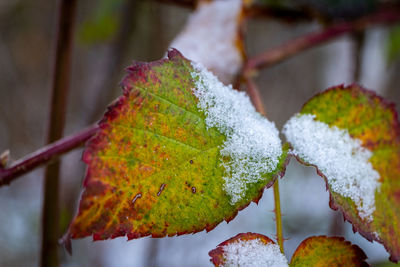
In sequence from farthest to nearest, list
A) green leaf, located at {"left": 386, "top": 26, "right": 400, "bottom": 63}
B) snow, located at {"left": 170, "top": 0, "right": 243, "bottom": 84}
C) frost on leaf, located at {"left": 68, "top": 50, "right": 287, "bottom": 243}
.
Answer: green leaf, located at {"left": 386, "top": 26, "right": 400, "bottom": 63} < snow, located at {"left": 170, "top": 0, "right": 243, "bottom": 84} < frost on leaf, located at {"left": 68, "top": 50, "right": 287, "bottom": 243}

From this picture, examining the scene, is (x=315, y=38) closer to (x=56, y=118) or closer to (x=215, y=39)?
(x=215, y=39)

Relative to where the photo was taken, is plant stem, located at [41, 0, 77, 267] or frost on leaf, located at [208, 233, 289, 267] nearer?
frost on leaf, located at [208, 233, 289, 267]

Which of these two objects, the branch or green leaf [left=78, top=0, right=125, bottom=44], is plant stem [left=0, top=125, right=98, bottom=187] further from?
green leaf [left=78, top=0, right=125, bottom=44]

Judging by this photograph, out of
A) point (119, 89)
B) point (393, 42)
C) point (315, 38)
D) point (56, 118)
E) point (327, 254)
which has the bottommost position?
point (327, 254)

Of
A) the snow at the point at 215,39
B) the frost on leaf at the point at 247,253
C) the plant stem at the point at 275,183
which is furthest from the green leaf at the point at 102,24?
the frost on leaf at the point at 247,253

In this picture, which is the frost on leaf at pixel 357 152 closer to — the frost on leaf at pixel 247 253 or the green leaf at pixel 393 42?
the frost on leaf at pixel 247 253

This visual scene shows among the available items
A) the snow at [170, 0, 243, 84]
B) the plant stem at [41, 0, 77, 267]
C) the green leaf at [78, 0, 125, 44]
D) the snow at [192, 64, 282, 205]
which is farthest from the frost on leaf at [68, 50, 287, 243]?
the green leaf at [78, 0, 125, 44]

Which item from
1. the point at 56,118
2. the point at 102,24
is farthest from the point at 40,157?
the point at 102,24

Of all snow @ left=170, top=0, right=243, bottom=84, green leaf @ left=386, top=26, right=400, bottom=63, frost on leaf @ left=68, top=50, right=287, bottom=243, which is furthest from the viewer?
green leaf @ left=386, top=26, right=400, bottom=63
